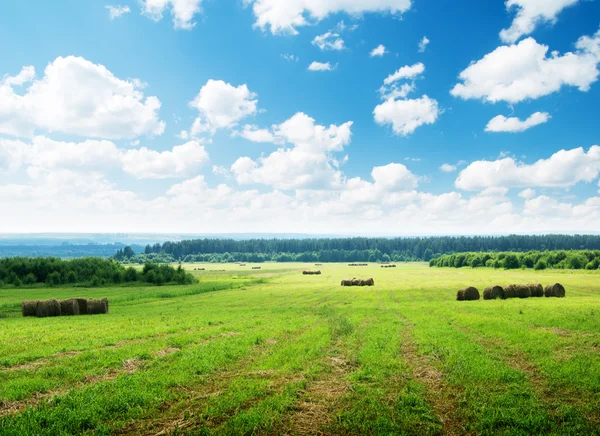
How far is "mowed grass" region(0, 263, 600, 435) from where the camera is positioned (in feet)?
34.6

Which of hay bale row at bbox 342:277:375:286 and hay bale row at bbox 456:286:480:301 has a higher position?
hay bale row at bbox 456:286:480:301

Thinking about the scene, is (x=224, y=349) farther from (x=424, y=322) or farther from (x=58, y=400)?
(x=424, y=322)

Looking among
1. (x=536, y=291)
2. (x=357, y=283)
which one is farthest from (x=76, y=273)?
(x=536, y=291)

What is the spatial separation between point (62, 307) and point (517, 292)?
47476mm

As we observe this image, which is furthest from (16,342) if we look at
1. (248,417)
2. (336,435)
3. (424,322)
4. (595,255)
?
(595,255)

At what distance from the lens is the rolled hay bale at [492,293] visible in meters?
43.4

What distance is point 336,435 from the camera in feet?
32.9

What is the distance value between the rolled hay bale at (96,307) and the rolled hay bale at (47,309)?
2.51 m

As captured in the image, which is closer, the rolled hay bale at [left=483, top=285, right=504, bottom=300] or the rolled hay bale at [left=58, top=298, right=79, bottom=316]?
the rolled hay bale at [left=58, top=298, right=79, bottom=316]

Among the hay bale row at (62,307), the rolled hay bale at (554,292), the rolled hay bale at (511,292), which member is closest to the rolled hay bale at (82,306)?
the hay bale row at (62,307)

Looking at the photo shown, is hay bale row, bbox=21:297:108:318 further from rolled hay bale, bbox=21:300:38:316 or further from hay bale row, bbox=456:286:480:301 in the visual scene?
hay bale row, bbox=456:286:480:301

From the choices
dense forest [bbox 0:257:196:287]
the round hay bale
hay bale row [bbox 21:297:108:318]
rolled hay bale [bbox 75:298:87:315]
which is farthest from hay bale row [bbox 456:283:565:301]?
dense forest [bbox 0:257:196:287]

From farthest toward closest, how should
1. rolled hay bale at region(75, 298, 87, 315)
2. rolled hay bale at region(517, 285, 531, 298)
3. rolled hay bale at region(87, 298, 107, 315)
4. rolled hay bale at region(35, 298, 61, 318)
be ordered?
rolled hay bale at region(517, 285, 531, 298) → rolled hay bale at region(75, 298, 87, 315) → rolled hay bale at region(87, 298, 107, 315) → rolled hay bale at region(35, 298, 61, 318)

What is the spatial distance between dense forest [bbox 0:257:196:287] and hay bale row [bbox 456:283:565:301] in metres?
57.6
